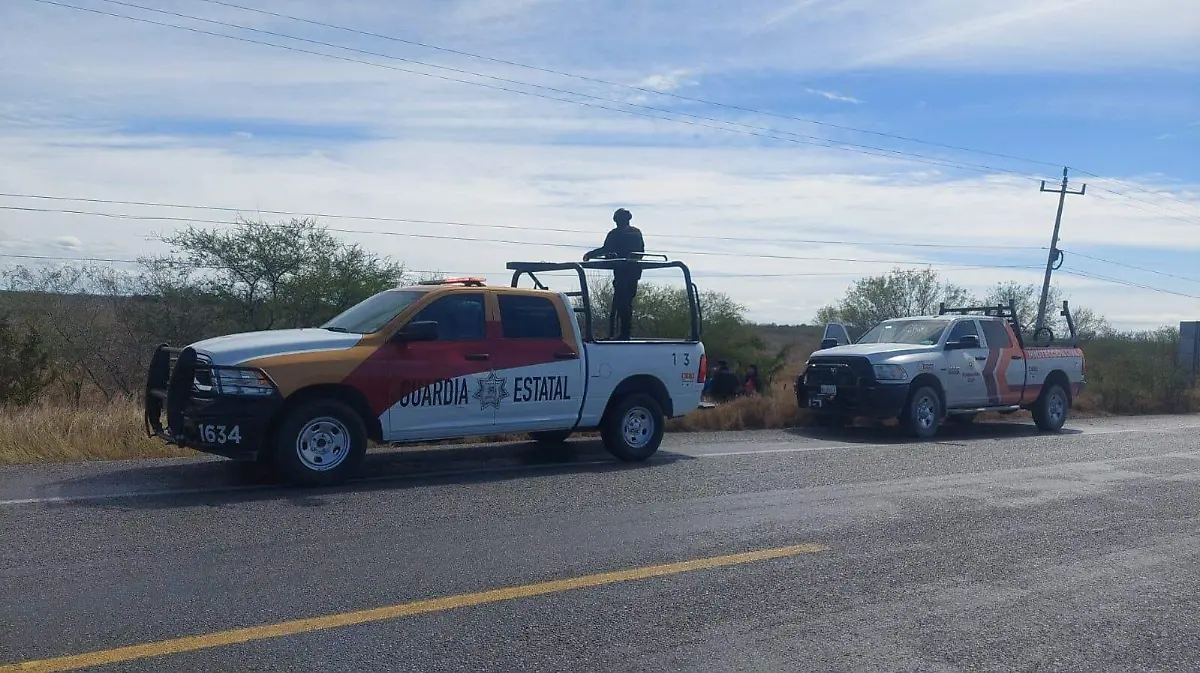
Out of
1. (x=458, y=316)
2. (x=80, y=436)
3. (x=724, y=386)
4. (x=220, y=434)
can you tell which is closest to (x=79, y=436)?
(x=80, y=436)

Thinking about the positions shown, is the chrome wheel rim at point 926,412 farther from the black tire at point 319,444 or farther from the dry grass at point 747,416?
the black tire at point 319,444

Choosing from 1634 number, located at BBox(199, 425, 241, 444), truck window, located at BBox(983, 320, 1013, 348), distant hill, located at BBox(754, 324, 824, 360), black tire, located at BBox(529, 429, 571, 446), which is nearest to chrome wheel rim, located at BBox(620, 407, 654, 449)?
black tire, located at BBox(529, 429, 571, 446)

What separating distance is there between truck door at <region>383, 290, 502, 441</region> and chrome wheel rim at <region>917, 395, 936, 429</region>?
7.91 m

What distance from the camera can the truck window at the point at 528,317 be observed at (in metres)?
11.1

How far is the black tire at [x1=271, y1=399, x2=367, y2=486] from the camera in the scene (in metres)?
9.50

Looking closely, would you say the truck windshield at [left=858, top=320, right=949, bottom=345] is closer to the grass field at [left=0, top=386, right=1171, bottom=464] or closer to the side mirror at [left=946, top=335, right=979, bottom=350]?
the side mirror at [left=946, top=335, right=979, bottom=350]

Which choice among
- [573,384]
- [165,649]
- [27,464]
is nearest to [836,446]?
[573,384]

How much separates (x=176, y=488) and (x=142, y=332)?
12.3m

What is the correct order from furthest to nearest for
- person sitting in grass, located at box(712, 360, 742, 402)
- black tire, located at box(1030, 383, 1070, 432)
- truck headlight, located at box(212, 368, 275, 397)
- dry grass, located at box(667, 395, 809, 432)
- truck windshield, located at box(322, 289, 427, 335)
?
person sitting in grass, located at box(712, 360, 742, 402)
black tire, located at box(1030, 383, 1070, 432)
dry grass, located at box(667, 395, 809, 432)
truck windshield, located at box(322, 289, 427, 335)
truck headlight, located at box(212, 368, 275, 397)

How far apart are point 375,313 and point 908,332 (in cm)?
987

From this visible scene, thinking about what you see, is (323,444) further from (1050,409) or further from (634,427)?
(1050,409)

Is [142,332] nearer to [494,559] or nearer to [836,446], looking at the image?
[836,446]

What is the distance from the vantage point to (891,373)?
53.0 feet

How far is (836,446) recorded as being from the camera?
14383 millimetres
